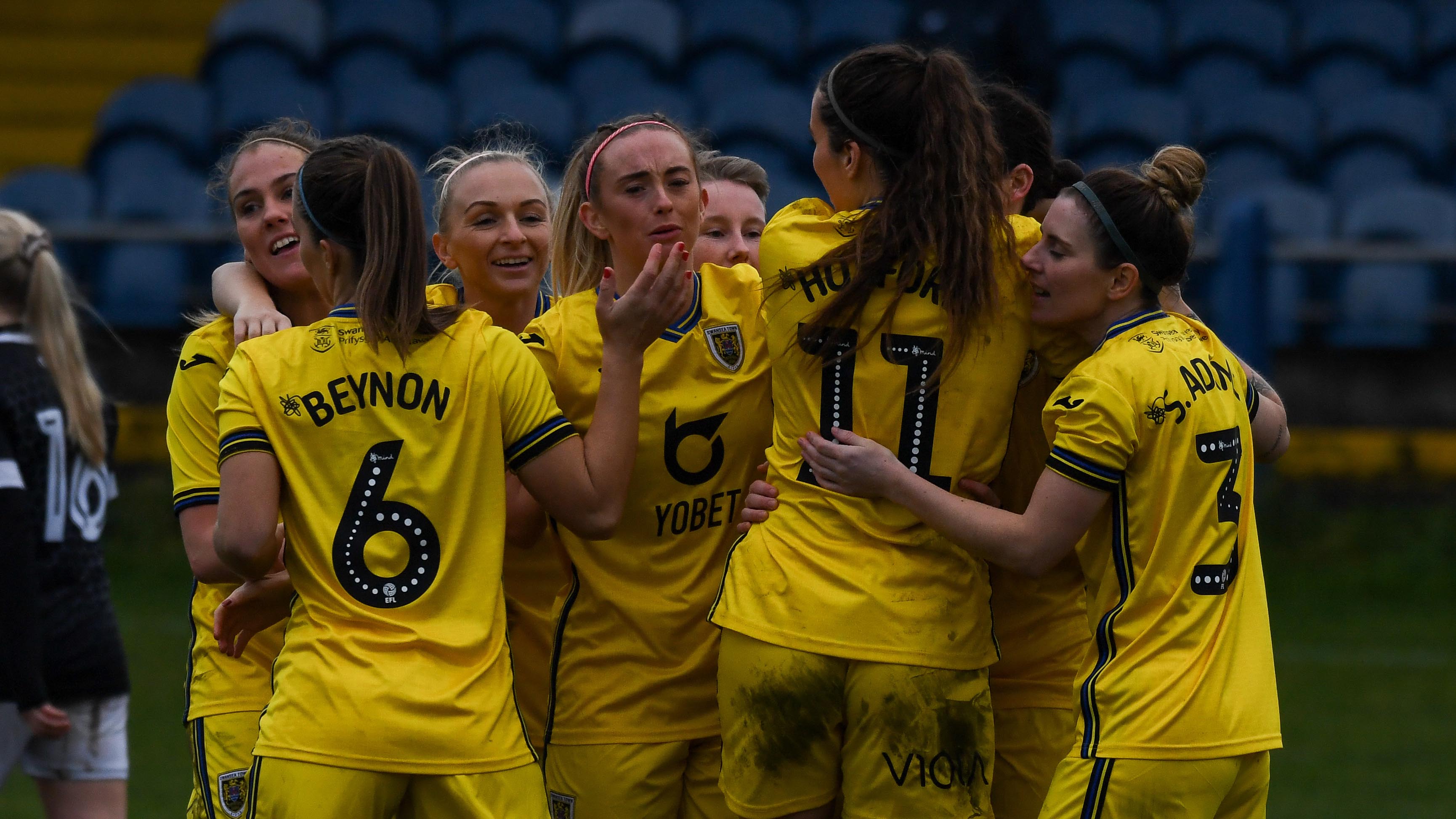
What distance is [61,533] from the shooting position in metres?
4.41

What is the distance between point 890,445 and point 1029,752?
0.82 m

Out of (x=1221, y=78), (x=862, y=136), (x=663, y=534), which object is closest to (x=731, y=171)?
(x=862, y=136)

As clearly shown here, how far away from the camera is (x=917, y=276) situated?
311 centimetres

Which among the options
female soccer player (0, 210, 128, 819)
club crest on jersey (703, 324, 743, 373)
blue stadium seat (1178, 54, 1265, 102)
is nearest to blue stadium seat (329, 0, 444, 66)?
blue stadium seat (1178, 54, 1265, 102)

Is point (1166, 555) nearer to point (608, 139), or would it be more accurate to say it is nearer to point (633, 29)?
point (608, 139)

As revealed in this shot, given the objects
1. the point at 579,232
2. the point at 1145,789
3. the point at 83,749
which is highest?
the point at 579,232

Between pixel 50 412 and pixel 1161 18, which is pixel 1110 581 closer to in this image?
pixel 50 412

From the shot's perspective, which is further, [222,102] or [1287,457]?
[222,102]

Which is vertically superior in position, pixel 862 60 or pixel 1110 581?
pixel 862 60

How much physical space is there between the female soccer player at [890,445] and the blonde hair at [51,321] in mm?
2161

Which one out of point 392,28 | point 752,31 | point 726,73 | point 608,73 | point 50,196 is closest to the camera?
point 50,196

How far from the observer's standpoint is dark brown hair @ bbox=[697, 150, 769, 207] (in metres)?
4.04

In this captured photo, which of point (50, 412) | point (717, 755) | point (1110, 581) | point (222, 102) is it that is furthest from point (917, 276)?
point (222, 102)

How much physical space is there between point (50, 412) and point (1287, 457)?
7.52 m
